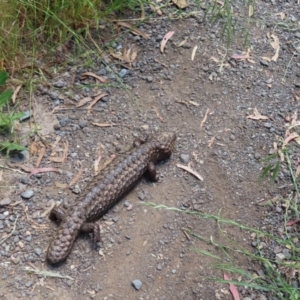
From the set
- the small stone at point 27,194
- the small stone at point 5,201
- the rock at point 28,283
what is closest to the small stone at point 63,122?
the small stone at point 27,194

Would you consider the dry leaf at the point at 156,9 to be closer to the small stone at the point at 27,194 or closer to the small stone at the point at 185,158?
the small stone at the point at 185,158

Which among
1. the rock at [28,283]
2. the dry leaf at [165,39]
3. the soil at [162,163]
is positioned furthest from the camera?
the dry leaf at [165,39]

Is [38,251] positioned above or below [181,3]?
below

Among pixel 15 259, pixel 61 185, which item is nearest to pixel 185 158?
pixel 61 185

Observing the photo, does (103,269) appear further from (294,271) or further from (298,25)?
(298,25)

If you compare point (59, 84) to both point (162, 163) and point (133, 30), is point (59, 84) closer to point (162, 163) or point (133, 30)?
point (133, 30)

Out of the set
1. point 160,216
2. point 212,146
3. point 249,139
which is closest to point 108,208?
point 160,216
